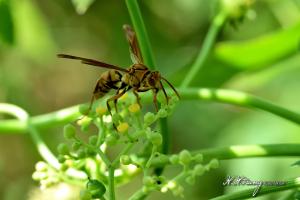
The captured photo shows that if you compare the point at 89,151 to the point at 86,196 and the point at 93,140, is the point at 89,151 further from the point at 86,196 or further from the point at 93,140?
the point at 86,196

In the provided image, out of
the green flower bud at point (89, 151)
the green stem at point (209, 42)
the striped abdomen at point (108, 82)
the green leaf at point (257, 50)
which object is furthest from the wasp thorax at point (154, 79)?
the green leaf at point (257, 50)

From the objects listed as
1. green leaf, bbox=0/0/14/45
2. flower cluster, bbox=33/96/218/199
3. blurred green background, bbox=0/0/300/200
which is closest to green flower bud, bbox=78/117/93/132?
flower cluster, bbox=33/96/218/199

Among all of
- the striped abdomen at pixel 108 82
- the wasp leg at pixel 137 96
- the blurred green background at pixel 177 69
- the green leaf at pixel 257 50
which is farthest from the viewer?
the blurred green background at pixel 177 69

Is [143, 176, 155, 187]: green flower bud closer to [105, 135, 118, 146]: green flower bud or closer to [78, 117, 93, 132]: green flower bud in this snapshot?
[105, 135, 118, 146]: green flower bud

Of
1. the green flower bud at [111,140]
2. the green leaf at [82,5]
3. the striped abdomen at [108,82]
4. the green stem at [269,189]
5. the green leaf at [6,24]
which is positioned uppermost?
the green leaf at [6,24]

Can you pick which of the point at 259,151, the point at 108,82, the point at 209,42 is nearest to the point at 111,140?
the point at 108,82

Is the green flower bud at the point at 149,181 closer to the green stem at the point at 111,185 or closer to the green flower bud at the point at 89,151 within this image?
the green stem at the point at 111,185
